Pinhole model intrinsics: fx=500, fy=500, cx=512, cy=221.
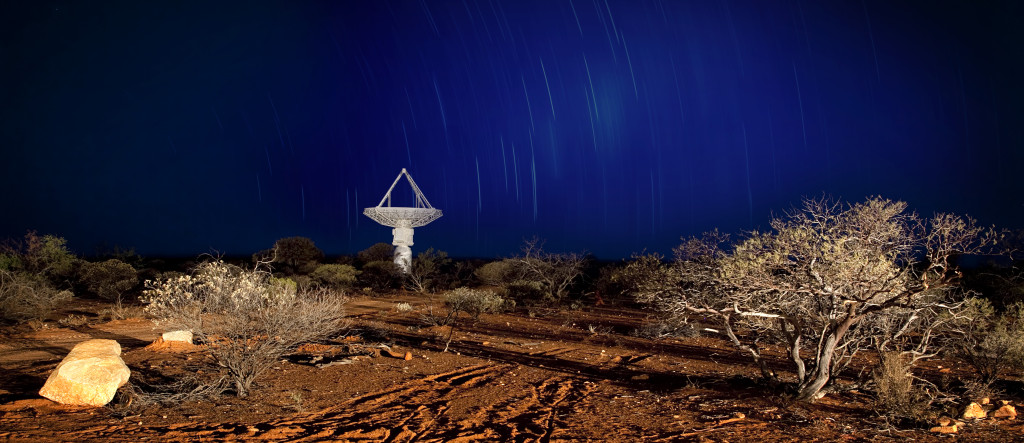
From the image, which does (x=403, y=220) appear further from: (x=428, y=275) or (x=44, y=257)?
(x=44, y=257)

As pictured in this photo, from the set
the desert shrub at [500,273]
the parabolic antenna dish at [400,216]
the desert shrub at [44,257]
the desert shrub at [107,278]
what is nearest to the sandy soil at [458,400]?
the desert shrub at [107,278]

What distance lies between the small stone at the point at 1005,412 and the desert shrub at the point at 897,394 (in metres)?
0.63

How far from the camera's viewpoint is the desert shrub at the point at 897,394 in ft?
19.1

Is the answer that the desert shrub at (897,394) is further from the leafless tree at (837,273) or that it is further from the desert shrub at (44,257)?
the desert shrub at (44,257)

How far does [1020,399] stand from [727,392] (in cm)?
384

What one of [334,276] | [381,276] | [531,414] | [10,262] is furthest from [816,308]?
[10,262]

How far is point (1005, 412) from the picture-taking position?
5.94 meters

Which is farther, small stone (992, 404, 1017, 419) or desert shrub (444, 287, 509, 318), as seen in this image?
desert shrub (444, 287, 509, 318)

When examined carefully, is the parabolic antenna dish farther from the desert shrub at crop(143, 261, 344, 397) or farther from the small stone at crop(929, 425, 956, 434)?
the small stone at crop(929, 425, 956, 434)

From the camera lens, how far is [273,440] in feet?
16.6

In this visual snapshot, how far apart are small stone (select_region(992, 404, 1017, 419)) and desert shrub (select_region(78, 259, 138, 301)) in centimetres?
2200

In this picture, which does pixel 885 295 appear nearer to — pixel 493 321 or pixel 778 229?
pixel 778 229

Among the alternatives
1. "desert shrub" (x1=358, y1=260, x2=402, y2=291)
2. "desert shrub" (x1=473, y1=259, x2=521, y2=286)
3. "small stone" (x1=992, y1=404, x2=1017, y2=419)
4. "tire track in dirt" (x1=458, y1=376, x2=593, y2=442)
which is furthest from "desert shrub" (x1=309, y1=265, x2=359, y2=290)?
"small stone" (x1=992, y1=404, x2=1017, y2=419)

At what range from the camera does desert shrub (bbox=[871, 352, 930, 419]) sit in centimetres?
583
